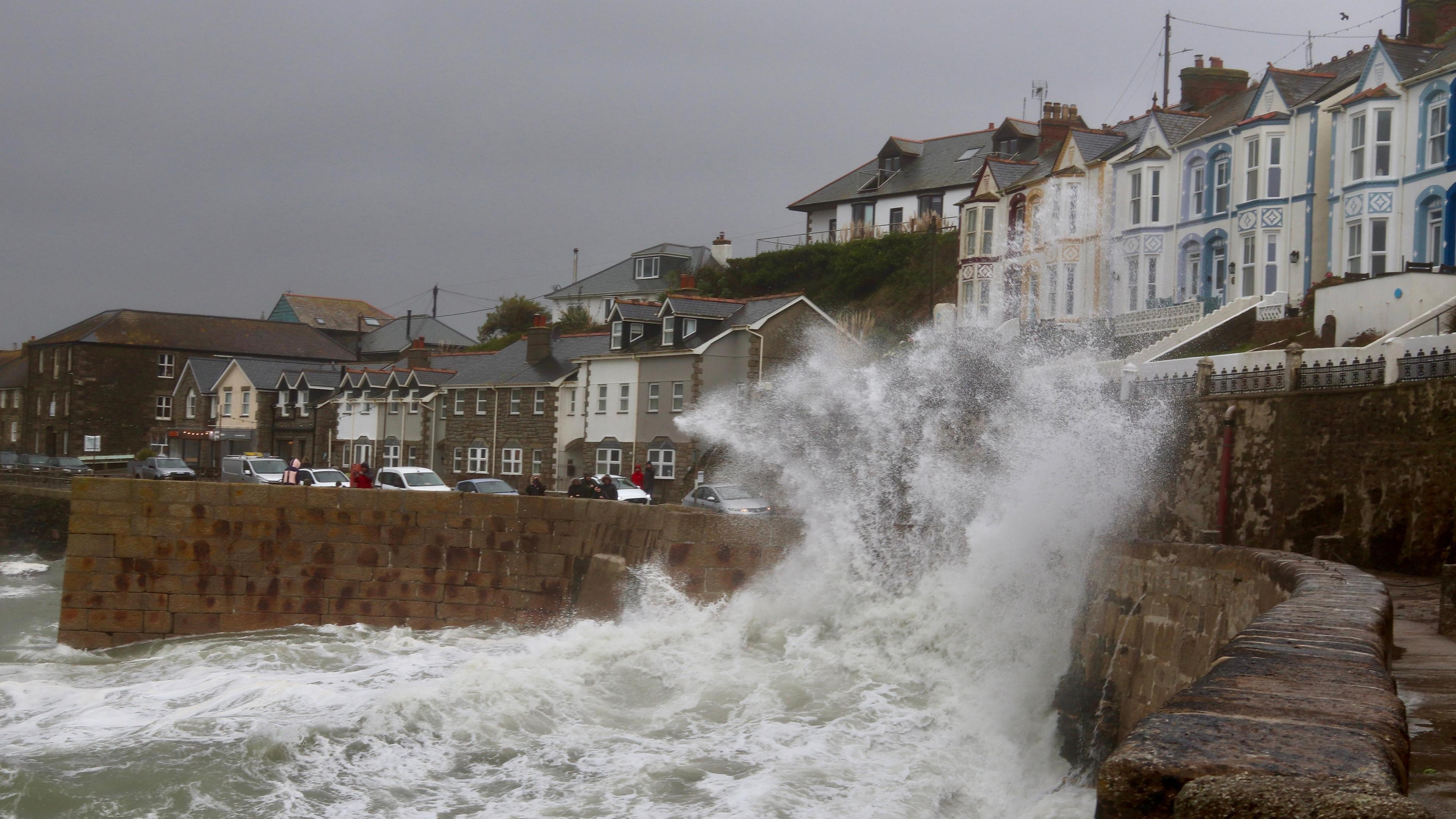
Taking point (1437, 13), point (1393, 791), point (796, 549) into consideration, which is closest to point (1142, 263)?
point (1437, 13)

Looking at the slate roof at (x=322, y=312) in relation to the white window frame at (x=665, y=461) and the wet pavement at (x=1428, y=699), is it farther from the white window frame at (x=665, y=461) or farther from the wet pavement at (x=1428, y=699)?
the wet pavement at (x=1428, y=699)

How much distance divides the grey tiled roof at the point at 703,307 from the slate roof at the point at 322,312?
43976 millimetres

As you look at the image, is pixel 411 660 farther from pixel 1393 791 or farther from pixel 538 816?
pixel 1393 791

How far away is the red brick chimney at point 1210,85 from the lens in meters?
35.8

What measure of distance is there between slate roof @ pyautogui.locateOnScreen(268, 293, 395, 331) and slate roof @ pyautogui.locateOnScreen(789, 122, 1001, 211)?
35418 millimetres

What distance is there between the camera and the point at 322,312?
3231 inches

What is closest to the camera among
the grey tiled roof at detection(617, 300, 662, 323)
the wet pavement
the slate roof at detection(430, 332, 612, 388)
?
the wet pavement

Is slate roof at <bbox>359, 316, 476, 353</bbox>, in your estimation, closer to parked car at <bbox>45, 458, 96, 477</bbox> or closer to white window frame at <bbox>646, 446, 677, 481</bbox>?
parked car at <bbox>45, 458, 96, 477</bbox>

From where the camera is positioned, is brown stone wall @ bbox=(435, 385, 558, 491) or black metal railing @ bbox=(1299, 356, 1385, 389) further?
brown stone wall @ bbox=(435, 385, 558, 491)

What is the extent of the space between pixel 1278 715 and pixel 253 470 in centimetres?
3885

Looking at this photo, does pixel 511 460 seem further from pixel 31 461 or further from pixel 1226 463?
pixel 1226 463

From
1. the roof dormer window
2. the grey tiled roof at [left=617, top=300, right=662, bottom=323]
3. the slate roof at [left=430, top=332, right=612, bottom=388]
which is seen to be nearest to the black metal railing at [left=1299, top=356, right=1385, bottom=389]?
the grey tiled roof at [left=617, top=300, right=662, bottom=323]

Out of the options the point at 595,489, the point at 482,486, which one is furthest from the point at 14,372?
the point at 595,489

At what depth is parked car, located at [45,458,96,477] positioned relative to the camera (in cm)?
4991
